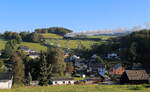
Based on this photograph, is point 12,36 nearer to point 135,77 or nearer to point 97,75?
point 97,75

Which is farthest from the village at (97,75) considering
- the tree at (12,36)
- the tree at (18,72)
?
the tree at (12,36)

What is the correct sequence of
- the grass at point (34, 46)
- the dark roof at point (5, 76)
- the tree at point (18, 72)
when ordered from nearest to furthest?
the dark roof at point (5, 76)
the tree at point (18, 72)
the grass at point (34, 46)

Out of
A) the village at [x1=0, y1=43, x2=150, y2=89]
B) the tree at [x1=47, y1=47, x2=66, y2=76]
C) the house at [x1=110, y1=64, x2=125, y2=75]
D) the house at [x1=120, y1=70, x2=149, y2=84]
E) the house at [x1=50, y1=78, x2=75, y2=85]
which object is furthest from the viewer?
the house at [x1=110, y1=64, x2=125, y2=75]

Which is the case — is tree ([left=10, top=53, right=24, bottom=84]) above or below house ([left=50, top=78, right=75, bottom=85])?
above

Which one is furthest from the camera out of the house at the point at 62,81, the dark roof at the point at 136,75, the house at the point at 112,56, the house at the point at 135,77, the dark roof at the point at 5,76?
the house at the point at 112,56

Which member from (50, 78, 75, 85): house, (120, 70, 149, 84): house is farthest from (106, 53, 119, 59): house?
(120, 70, 149, 84): house

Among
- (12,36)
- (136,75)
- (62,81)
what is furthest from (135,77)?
(12,36)

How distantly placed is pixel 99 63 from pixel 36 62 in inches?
1366

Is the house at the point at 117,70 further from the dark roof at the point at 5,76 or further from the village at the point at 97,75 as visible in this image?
the dark roof at the point at 5,76

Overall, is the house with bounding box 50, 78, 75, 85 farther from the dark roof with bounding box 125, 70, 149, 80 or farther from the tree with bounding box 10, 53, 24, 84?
the dark roof with bounding box 125, 70, 149, 80

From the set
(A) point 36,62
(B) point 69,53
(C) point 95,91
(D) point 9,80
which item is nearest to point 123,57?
(B) point 69,53

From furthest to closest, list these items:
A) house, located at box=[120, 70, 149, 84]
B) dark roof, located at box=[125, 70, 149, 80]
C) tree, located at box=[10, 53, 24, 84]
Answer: tree, located at box=[10, 53, 24, 84], dark roof, located at box=[125, 70, 149, 80], house, located at box=[120, 70, 149, 84]

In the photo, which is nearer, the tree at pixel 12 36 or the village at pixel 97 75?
the village at pixel 97 75

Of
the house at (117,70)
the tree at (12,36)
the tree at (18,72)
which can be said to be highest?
the tree at (12,36)
